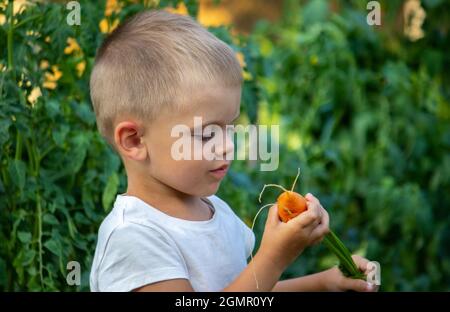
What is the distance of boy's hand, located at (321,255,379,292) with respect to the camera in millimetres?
2316

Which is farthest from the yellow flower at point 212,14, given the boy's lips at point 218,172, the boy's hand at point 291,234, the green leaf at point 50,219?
the boy's hand at point 291,234

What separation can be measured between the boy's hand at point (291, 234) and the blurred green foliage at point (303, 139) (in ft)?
2.59

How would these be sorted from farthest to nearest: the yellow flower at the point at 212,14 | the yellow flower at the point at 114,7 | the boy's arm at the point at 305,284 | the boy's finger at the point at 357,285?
the yellow flower at the point at 212,14, the yellow flower at the point at 114,7, the boy's arm at the point at 305,284, the boy's finger at the point at 357,285

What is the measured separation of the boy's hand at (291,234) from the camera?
6.70 ft

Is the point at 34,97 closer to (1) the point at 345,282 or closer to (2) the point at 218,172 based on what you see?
(2) the point at 218,172

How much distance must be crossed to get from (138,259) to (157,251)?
4 cm

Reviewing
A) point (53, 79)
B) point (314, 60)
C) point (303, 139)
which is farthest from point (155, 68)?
point (314, 60)

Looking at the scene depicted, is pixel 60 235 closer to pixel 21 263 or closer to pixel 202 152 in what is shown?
pixel 21 263

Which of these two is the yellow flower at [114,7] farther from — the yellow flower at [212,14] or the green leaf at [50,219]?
the yellow flower at [212,14]

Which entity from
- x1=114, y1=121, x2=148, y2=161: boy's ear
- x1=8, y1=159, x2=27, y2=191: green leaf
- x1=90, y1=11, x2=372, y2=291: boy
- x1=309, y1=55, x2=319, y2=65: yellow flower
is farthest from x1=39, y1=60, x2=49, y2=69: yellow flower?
x1=309, y1=55, x2=319, y2=65: yellow flower

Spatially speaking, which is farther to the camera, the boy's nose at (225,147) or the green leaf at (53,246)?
the green leaf at (53,246)

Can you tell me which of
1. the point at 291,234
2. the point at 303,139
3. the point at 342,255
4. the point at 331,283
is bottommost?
the point at 303,139

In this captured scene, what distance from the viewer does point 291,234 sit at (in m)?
2.04
